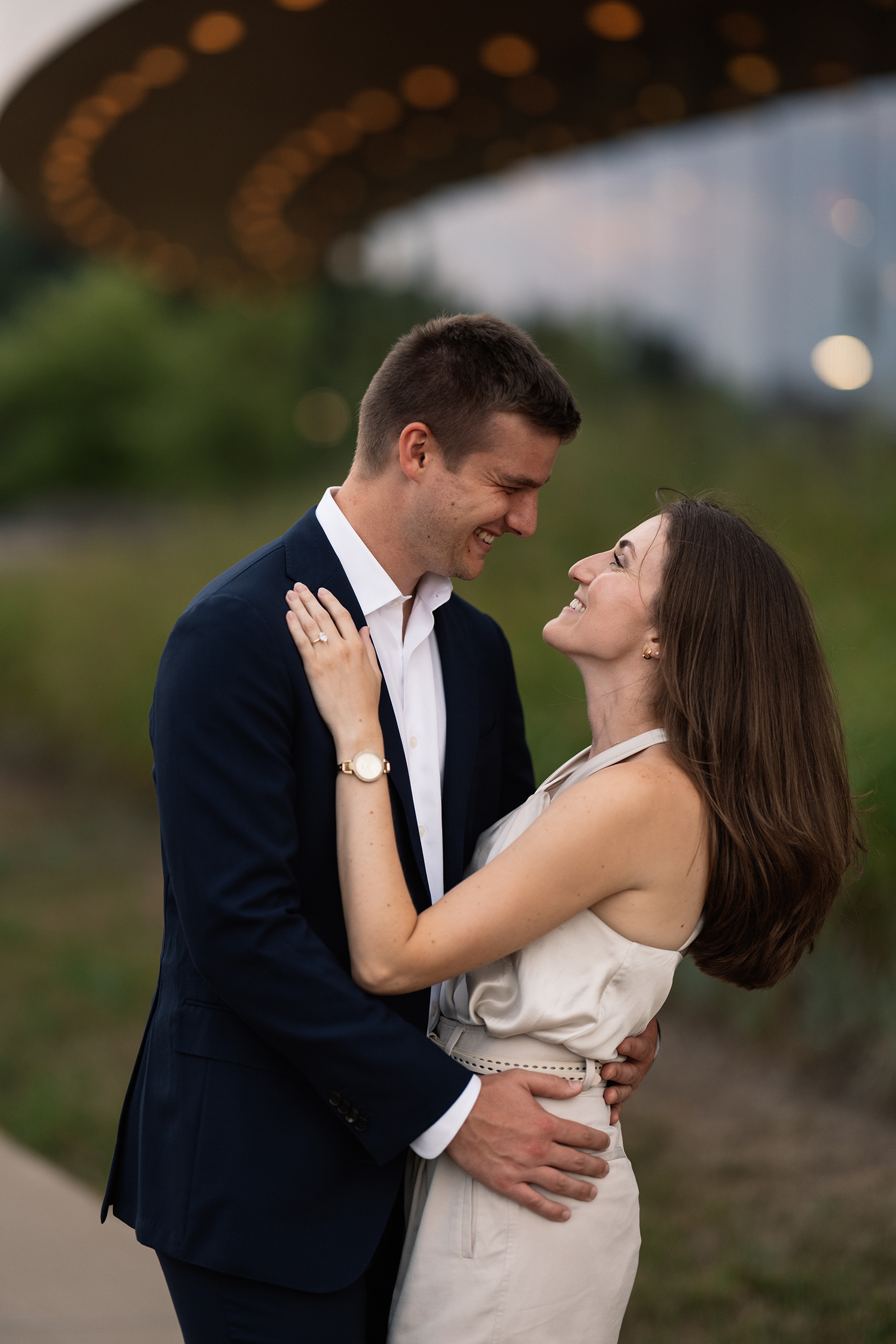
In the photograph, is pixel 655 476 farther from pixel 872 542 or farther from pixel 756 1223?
pixel 756 1223

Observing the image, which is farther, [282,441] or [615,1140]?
[282,441]

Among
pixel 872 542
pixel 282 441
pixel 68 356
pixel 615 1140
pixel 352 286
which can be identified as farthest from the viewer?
pixel 68 356

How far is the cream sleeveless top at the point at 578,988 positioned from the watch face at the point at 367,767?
32cm

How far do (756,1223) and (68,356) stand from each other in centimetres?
2868

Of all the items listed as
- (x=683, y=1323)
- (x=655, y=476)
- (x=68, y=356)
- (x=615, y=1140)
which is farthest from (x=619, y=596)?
(x=68, y=356)

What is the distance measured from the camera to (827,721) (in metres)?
2.03

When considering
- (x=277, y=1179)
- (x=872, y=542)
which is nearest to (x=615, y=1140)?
(x=277, y=1179)

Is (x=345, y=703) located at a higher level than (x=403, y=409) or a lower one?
lower

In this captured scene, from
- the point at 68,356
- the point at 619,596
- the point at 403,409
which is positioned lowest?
the point at 619,596

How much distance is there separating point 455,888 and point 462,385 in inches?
31.9

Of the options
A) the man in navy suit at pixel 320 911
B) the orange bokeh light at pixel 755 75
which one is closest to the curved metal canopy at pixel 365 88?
the orange bokeh light at pixel 755 75

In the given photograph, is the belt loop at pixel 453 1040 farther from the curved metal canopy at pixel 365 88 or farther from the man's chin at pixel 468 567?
the curved metal canopy at pixel 365 88

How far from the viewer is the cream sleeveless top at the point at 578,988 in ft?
6.17

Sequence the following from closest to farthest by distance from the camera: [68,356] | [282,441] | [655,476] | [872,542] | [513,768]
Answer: [513,768], [872,542], [655,476], [282,441], [68,356]
